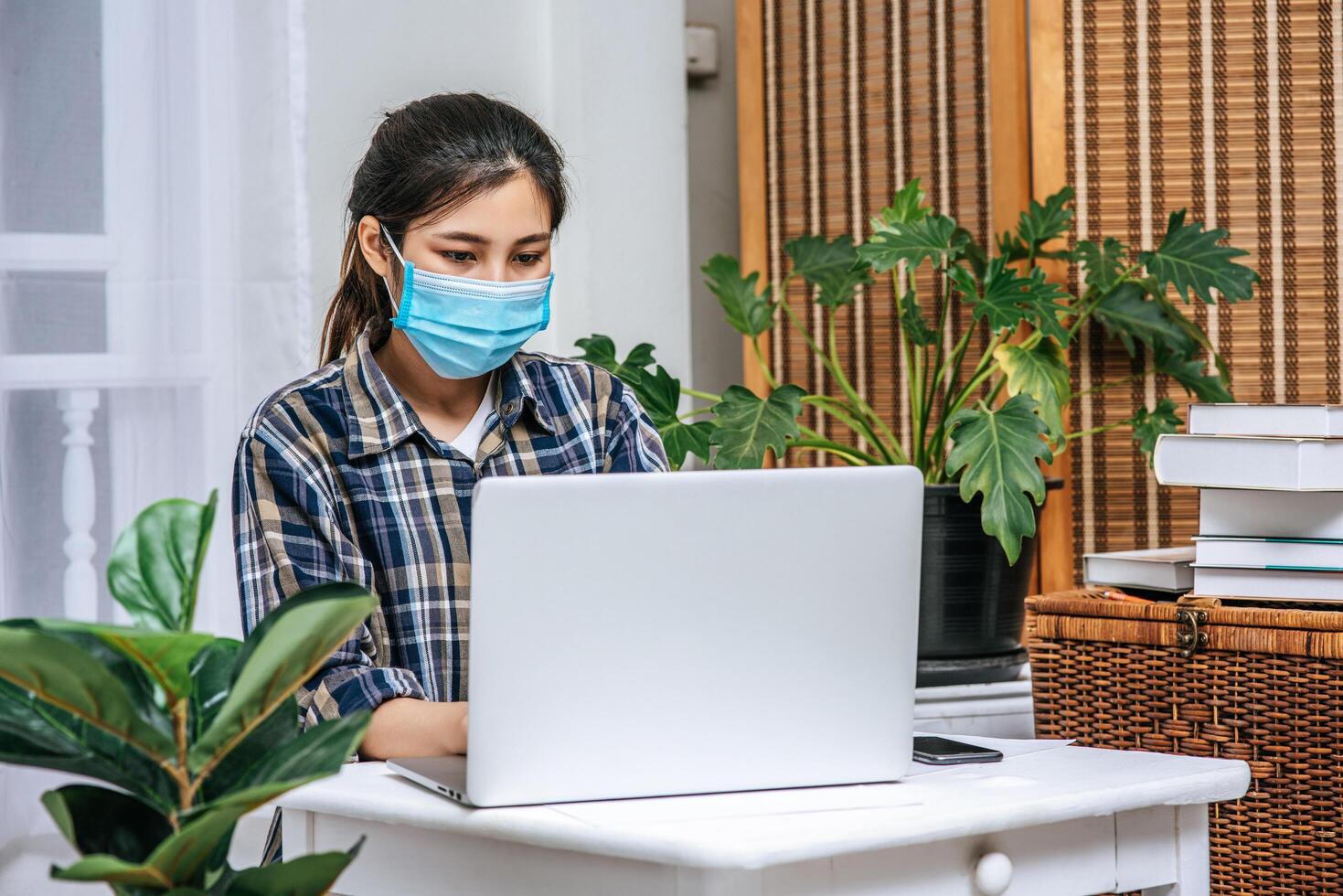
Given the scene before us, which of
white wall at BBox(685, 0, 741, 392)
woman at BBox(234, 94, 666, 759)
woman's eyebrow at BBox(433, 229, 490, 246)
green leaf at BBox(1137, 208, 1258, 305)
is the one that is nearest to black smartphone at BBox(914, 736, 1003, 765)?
woman at BBox(234, 94, 666, 759)

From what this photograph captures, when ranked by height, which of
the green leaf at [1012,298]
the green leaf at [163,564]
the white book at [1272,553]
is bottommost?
the white book at [1272,553]

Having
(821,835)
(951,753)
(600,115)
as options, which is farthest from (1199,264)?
(821,835)

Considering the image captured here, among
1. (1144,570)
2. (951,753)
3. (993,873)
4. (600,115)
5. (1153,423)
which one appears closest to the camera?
(993,873)

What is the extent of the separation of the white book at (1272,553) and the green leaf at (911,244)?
0.67 metres

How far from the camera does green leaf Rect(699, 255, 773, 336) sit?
2596 millimetres

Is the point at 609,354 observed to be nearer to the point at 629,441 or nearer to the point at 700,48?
the point at 629,441

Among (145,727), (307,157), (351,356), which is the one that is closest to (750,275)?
(307,157)

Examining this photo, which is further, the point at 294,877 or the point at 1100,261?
the point at 1100,261

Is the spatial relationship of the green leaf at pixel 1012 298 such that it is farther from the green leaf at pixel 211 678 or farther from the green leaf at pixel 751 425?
the green leaf at pixel 211 678

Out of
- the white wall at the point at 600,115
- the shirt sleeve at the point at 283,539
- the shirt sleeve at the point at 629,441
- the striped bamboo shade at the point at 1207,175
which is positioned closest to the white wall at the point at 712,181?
the white wall at the point at 600,115

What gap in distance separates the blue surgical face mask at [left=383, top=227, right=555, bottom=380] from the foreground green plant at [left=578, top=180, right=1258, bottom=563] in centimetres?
67

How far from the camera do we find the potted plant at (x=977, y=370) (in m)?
2.12

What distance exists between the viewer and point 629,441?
169 cm

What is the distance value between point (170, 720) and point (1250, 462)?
53.5 inches
